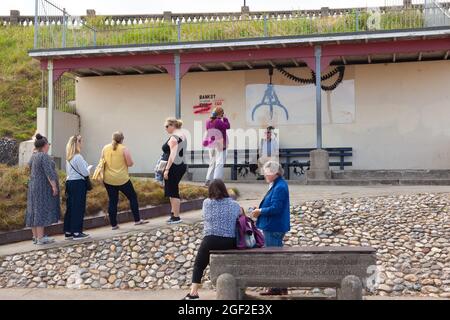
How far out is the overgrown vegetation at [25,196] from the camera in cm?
1174

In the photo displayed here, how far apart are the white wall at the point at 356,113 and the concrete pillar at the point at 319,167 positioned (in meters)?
2.58

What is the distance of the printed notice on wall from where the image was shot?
20.2 m

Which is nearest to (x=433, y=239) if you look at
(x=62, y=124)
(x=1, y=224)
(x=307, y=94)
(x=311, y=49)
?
(x=1, y=224)

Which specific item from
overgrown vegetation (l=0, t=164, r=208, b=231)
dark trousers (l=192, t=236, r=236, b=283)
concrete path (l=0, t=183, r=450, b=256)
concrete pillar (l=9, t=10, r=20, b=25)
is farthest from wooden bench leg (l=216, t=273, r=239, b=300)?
concrete pillar (l=9, t=10, r=20, b=25)

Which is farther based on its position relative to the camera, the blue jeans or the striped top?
the blue jeans

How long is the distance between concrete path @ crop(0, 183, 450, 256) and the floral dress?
449 mm

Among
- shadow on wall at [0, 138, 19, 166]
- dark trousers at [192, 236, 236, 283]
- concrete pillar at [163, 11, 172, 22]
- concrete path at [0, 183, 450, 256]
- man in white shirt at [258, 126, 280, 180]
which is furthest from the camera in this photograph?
concrete pillar at [163, 11, 172, 22]

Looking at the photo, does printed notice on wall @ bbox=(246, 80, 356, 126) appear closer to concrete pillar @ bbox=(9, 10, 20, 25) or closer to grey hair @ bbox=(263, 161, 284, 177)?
grey hair @ bbox=(263, 161, 284, 177)

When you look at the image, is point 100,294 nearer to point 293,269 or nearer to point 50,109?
point 293,269

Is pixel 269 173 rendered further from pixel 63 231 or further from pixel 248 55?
pixel 248 55

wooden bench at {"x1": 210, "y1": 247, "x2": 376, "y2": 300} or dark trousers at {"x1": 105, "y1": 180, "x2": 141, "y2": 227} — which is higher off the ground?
dark trousers at {"x1": 105, "y1": 180, "x2": 141, "y2": 227}

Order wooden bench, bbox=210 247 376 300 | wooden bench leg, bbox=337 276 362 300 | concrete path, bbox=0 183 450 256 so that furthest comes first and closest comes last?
1. concrete path, bbox=0 183 450 256
2. wooden bench, bbox=210 247 376 300
3. wooden bench leg, bbox=337 276 362 300
